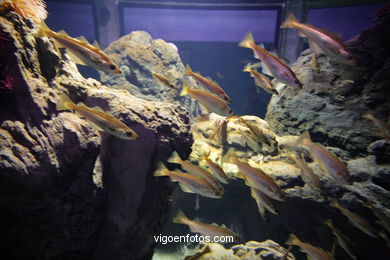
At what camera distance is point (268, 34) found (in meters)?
13.9

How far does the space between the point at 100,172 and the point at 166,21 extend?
15.5 meters

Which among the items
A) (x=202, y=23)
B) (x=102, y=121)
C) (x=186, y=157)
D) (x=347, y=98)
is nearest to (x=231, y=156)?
(x=186, y=157)

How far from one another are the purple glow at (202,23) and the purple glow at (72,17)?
2.26 metres

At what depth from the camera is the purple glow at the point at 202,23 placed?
13.9m

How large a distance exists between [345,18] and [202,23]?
8.57 metres

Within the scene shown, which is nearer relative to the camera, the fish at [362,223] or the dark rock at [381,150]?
the fish at [362,223]

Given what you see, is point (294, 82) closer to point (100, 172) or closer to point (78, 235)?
point (100, 172)

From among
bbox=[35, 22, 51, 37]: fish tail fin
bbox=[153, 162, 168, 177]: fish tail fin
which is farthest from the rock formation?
bbox=[35, 22, 51, 37]: fish tail fin

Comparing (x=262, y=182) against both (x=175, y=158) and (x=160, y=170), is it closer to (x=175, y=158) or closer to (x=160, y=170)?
(x=175, y=158)

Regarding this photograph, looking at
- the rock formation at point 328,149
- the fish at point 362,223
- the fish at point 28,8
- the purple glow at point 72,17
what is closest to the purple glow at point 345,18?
the rock formation at point 328,149

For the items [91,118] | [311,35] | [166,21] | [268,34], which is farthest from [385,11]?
[166,21]

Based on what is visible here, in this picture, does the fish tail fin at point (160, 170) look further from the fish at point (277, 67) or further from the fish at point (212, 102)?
the fish at point (277, 67)

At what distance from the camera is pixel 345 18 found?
36.6ft

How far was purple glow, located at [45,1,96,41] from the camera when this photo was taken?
1323 centimetres
